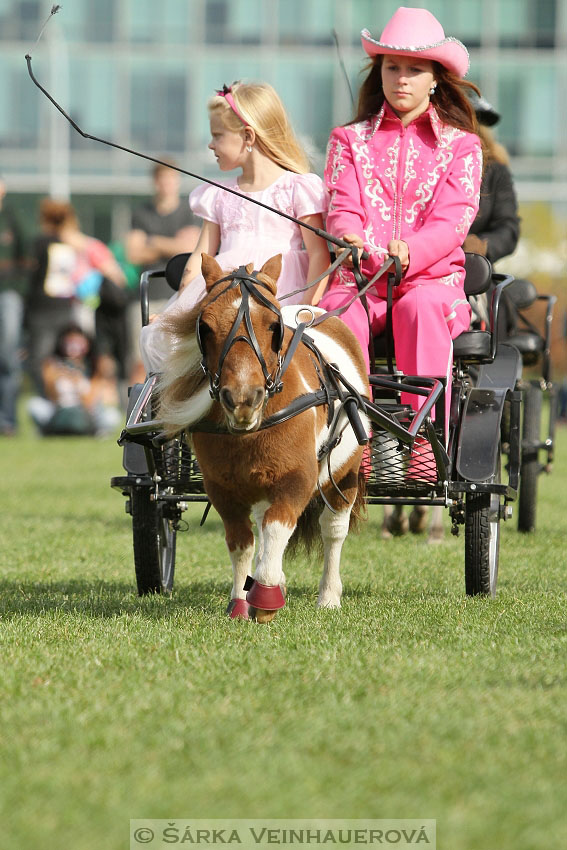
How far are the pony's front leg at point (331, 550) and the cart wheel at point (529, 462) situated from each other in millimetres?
3201

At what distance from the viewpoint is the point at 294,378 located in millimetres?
5156

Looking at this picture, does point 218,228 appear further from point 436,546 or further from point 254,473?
point 436,546

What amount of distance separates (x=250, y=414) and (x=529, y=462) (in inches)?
185

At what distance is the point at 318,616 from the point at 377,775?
2231 mm

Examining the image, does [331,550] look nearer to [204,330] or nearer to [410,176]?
[204,330]

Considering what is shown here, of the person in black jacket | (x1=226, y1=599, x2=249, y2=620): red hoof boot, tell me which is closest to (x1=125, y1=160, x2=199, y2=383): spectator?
the person in black jacket

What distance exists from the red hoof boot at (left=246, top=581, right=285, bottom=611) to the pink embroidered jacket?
169 cm

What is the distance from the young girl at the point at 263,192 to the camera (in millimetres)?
6379

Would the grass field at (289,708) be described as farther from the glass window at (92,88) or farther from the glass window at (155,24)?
the glass window at (155,24)

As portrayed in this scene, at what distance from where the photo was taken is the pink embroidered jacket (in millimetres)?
6270

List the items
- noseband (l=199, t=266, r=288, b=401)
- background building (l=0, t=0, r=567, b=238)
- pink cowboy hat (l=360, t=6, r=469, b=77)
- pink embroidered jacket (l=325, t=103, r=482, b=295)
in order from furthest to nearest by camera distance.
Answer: background building (l=0, t=0, r=567, b=238)
pink cowboy hat (l=360, t=6, r=469, b=77)
pink embroidered jacket (l=325, t=103, r=482, b=295)
noseband (l=199, t=266, r=288, b=401)

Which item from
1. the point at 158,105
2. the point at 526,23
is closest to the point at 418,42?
the point at 158,105

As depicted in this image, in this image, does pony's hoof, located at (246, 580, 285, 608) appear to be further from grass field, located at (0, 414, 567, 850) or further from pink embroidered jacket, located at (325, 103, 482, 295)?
pink embroidered jacket, located at (325, 103, 482, 295)

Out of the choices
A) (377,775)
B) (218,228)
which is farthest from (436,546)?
(377,775)
